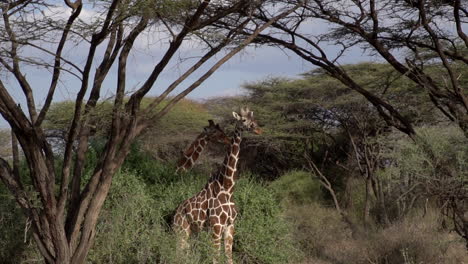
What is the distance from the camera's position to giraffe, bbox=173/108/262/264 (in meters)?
7.19

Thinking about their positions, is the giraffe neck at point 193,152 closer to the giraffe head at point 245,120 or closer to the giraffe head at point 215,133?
the giraffe head at point 215,133

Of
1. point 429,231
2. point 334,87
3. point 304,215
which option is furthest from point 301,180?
point 429,231

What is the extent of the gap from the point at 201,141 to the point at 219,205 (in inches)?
→ 39.6

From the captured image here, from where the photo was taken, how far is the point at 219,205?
722 cm

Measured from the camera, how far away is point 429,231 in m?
9.56

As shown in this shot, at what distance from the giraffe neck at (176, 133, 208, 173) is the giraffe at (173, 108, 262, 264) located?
649mm

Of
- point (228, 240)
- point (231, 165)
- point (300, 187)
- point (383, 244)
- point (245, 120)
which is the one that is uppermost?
point (245, 120)

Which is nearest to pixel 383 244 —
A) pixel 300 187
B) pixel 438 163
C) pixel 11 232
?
pixel 438 163

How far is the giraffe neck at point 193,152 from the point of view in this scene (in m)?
7.99

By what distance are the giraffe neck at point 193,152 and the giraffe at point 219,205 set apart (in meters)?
0.65

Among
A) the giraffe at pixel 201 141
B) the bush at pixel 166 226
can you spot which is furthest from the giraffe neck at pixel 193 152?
the bush at pixel 166 226

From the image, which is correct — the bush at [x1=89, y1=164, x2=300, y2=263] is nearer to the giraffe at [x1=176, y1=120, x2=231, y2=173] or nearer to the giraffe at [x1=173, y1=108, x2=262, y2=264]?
the giraffe at [x1=173, y1=108, x2=262, y2=264]

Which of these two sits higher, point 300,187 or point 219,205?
point 219,205

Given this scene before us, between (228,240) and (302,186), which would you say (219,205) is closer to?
(228,240)
